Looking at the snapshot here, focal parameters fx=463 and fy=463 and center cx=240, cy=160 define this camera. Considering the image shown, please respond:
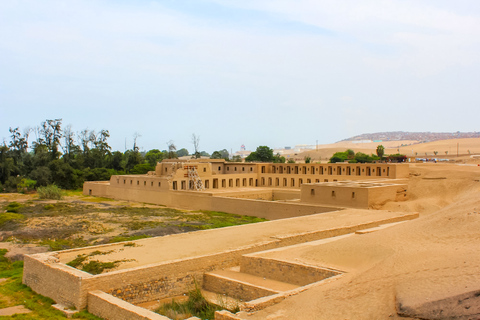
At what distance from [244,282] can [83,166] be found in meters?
51.2

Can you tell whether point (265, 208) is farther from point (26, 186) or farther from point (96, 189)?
point (26, 186)

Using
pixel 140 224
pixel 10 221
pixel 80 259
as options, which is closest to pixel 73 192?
pixel 10 221

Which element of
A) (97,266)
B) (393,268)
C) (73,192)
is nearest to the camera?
(393,268)

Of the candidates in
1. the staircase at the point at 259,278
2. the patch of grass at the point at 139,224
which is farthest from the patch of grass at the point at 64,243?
the staircase at the point at 259,278

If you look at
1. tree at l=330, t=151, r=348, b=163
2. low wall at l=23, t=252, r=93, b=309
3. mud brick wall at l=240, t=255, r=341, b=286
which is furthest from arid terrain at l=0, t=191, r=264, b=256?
tree at l=330, t=151, r=348, b=163

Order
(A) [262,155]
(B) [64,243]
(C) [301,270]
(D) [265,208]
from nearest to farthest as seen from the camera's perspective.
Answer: (C) [301,270]
(B) [64,243]
(D) [265,208]
(A) [262,155]

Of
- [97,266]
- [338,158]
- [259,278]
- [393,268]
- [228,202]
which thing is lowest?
[259,278]

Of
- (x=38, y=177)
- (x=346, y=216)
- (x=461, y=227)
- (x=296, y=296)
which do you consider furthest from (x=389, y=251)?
(x=38, y=177)

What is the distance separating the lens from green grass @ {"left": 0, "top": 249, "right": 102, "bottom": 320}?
11469 millimetres

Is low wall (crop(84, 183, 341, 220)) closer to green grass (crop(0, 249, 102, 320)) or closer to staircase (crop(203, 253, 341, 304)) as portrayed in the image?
staircase (crop(203, 253, 341, 304))

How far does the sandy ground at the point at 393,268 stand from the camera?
336 inches

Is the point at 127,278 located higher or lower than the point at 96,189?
lower

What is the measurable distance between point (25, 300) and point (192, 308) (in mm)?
4746

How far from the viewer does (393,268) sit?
10406mm
